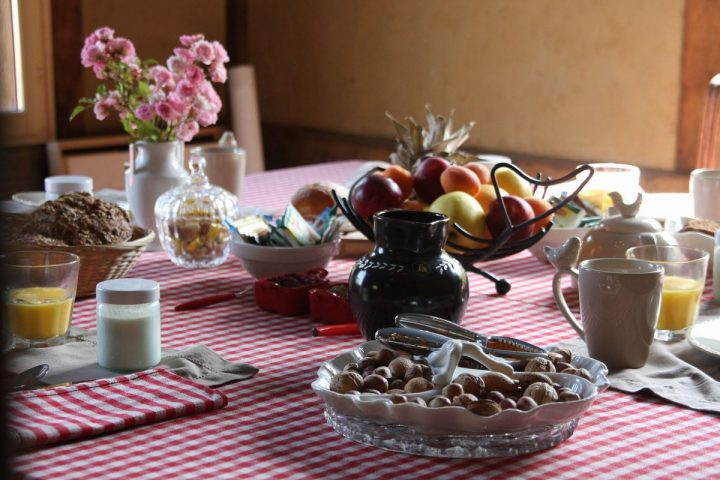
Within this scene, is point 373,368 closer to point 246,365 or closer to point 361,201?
point 246,365

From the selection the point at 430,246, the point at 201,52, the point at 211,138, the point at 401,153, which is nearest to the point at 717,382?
the point at 430,246

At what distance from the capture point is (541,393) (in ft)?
3.01

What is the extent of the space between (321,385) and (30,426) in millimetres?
293

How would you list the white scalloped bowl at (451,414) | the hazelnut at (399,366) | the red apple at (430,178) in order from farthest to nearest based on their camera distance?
the red apple at (430,178) < the hazelnut at (399,366) < the white scalloped bowl at (451,414)

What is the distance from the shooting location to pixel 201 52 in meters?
1.94

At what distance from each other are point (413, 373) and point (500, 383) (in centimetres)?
9

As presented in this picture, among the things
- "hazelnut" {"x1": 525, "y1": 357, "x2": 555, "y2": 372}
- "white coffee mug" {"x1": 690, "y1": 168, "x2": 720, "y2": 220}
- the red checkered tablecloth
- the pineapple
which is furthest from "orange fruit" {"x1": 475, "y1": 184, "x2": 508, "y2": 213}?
"hazelnut" {"x1": 525, "y1": 357, "x2": 555, "y2": 372}

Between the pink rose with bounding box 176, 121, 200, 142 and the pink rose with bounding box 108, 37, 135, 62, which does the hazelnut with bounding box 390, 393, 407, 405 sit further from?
the pink rose with bounding box 108, 37, 135, 62

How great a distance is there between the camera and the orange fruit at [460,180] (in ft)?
5.55

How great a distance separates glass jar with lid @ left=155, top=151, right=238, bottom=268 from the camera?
5.74 feet

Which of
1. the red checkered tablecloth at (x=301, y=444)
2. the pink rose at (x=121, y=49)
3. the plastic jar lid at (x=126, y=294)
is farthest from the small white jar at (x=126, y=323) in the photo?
the pink rose at (x=121, y=49)

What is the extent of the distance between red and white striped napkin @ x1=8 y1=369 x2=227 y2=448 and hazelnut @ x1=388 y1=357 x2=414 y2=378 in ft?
0.66

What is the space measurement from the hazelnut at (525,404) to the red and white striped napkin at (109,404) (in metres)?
0.34

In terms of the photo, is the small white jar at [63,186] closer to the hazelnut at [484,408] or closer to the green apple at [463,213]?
the green apple at [463,213]
